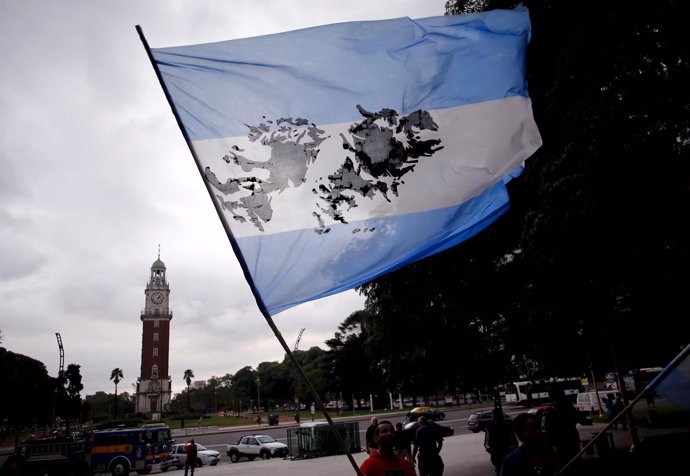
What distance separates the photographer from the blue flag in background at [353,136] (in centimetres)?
527

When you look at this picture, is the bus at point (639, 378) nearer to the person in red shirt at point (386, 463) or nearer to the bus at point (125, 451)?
the person in red shirt at point (386, 463)

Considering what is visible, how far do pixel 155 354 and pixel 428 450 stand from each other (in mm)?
109695

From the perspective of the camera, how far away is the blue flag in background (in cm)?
527

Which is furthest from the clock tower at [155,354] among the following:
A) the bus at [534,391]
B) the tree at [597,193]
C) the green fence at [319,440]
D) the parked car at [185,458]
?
the tree at [597,193]

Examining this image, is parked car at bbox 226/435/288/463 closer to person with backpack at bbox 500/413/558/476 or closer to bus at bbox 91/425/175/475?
bus at bbox 91/425/175/475

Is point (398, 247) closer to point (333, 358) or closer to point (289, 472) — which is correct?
point (289, 472)

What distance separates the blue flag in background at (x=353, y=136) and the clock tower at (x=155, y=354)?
109 m

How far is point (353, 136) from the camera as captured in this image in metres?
5.79

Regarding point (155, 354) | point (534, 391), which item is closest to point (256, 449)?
point (534, 391)

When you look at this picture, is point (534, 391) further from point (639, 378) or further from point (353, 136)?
point (353, 136)

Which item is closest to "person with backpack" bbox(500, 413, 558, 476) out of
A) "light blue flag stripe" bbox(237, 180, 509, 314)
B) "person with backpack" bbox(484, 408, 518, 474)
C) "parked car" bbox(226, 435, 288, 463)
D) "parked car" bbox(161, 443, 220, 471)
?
"light blue flag stripe" bbox(237, 180, 509, 314)

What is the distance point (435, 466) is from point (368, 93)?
7866mm

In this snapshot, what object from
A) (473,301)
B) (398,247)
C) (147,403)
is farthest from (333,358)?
(398,247)

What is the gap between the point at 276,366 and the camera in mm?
134875
